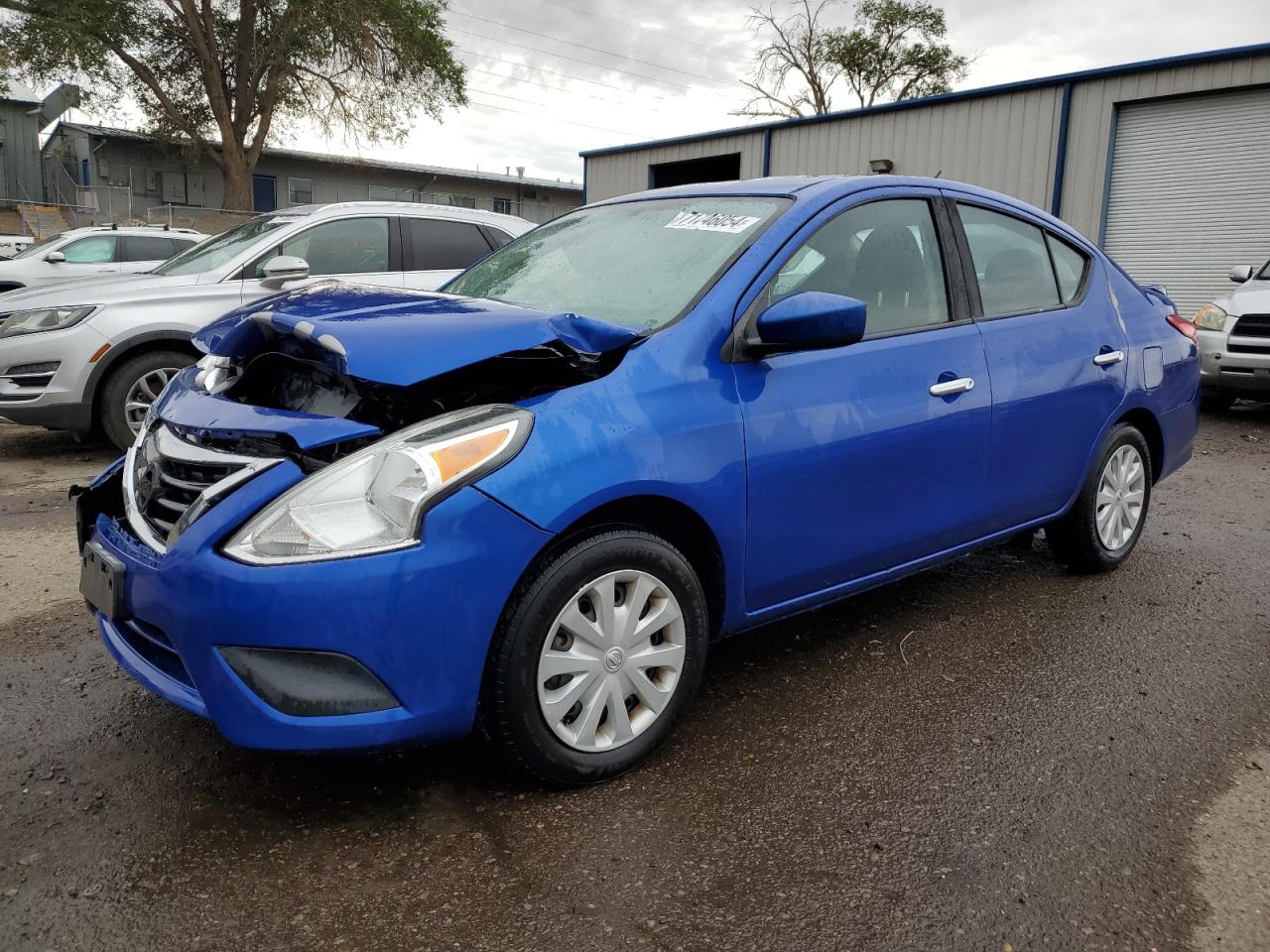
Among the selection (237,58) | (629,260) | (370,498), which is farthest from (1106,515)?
(237,58)

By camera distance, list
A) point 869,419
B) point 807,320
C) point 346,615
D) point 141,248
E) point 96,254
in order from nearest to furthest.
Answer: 1. point 346,615
2. point 807,320
3. point 869,419
4. point 141,248
5. point 96,254

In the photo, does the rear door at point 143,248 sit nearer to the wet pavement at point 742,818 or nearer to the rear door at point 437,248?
the rear door at point 437,248

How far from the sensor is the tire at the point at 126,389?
650cm

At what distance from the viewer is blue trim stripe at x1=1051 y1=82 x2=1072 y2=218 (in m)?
14.8

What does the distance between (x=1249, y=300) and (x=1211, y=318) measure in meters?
0.35

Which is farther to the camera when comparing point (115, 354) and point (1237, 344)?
point (1237, 344)

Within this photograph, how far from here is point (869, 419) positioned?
121 inches

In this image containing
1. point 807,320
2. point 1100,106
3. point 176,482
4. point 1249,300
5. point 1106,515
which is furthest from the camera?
point 1100,106

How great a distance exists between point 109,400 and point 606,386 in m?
5.21

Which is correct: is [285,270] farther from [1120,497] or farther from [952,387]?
[1120,497]

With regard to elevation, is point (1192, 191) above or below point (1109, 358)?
above

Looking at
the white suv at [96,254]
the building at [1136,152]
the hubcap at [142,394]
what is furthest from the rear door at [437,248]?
the building at [1136,152]

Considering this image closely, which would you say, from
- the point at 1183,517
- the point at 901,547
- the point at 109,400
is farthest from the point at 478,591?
the point at 109,400

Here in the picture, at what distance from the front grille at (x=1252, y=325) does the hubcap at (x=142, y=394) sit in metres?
8.95
